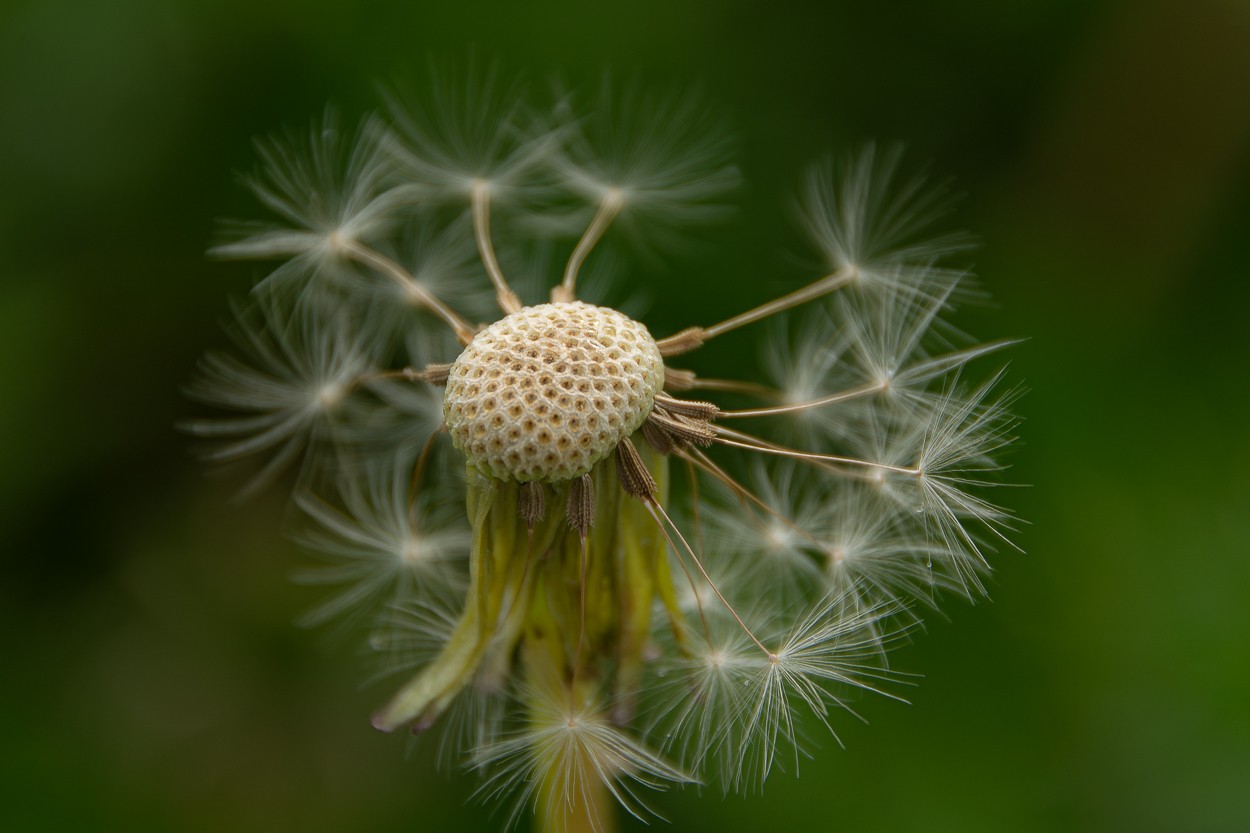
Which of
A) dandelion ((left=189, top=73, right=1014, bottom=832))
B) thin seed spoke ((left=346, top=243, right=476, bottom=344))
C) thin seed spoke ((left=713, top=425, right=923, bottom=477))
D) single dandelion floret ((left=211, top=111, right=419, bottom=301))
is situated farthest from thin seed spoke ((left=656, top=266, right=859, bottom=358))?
single dandelion floret ((left=211, top=111, right=419, bottom=301))

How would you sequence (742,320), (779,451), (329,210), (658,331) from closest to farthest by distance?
(779,451), (742,320), (329,210), (658,331)

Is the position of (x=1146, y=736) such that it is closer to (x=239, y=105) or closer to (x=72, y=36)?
(x=239, y=105)

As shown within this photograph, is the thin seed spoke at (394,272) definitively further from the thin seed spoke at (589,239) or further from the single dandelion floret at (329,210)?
the thin seed spoke at (589,239)

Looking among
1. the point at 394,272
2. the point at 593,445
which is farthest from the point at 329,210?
the point at 593,445

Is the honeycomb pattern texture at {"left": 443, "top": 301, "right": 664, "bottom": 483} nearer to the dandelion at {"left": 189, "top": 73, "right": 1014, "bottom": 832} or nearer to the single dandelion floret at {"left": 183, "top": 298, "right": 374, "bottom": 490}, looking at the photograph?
the dandelion at {"left": 189, "top": 73, "right": 1014, "bottom": 832}

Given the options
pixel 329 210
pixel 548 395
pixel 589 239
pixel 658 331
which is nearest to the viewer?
pixel 548 395

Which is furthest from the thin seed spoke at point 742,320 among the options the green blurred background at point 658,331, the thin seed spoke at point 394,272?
the green blurred background at point 658,331

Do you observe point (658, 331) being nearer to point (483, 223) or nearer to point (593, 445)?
point (483, 223)
